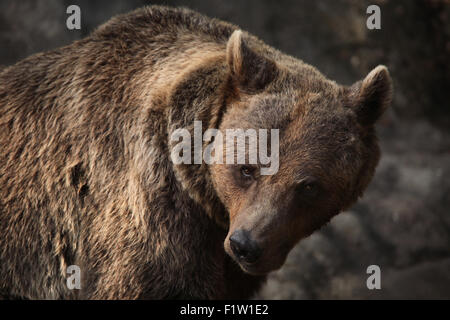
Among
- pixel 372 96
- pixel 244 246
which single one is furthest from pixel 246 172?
pixel 372 96

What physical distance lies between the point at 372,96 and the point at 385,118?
5254 millimetres

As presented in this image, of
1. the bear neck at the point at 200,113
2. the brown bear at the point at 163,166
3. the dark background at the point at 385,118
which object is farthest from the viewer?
the dark background at the point at 385,118

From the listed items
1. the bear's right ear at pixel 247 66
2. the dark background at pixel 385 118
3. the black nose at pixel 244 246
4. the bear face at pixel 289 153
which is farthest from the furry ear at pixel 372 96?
the dark background at pixel 385 118

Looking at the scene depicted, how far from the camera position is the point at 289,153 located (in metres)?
4.48

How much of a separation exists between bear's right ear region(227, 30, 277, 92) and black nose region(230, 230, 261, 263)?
43.4 inches

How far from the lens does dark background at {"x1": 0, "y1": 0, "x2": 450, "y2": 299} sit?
8008 mm

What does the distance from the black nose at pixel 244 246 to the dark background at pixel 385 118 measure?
10.8 feet

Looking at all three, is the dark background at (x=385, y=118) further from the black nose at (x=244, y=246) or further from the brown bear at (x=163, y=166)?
the black nose at (x=244, y=246)

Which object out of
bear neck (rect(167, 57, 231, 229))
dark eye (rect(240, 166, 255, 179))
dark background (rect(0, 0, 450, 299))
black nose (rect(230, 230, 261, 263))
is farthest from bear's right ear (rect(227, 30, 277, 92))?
dark background (rect(0, 0, 450, 299))

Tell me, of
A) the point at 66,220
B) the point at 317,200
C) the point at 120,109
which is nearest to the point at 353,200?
the point at 317,200

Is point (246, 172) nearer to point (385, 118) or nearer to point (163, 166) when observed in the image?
point (163, 166)

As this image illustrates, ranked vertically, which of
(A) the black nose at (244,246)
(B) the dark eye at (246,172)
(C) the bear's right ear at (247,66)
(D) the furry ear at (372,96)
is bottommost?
(A) the black nose at (244,246)

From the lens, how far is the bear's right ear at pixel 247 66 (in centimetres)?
461

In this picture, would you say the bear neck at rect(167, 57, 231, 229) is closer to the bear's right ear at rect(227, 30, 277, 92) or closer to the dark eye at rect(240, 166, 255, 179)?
the bear's right ear at rect(227, 30, 277, 92)
